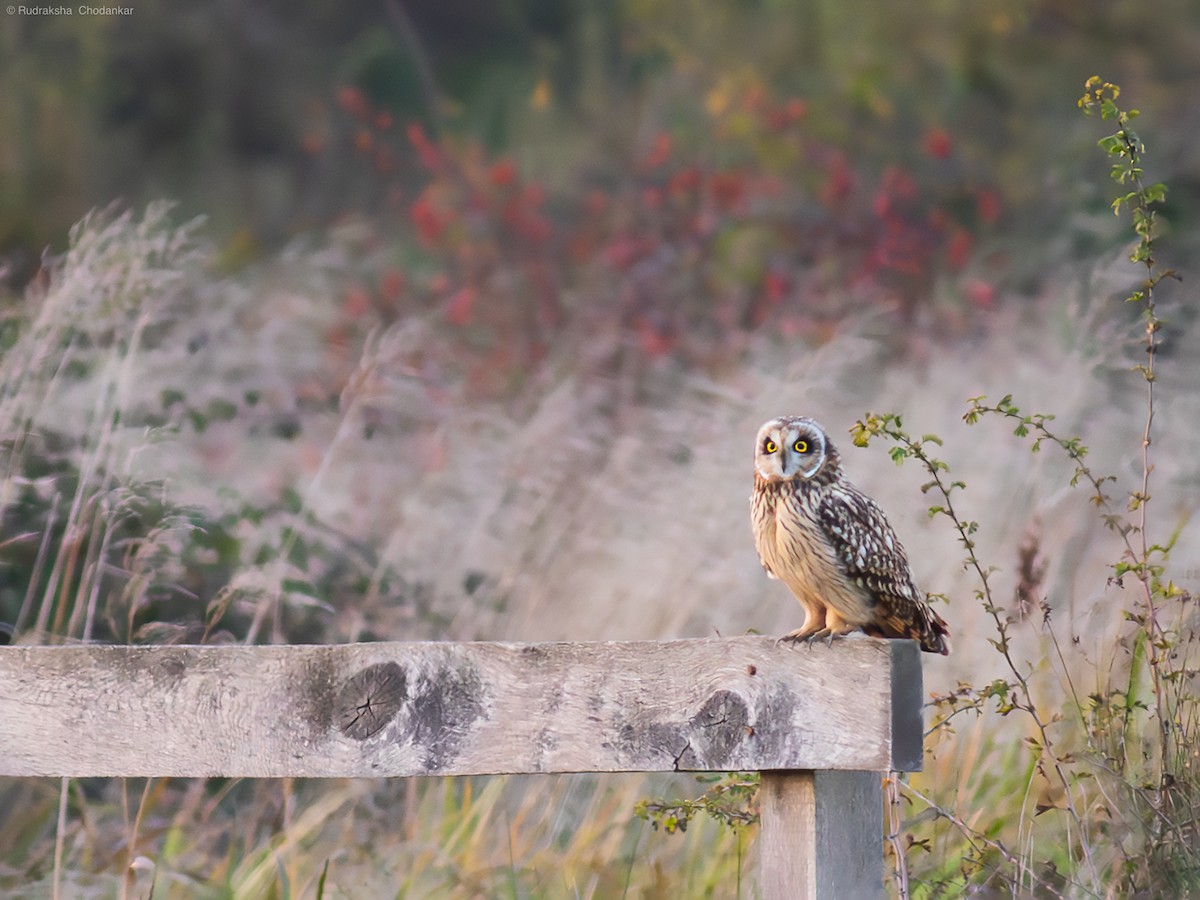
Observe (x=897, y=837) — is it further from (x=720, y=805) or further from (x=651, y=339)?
(x=651, y=339)

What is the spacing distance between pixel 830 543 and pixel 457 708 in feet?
2.24

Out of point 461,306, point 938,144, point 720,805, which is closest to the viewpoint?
point 720,805

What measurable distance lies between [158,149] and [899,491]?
247 centimetres

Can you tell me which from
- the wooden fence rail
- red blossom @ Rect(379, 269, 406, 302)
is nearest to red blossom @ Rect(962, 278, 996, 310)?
red blossom @ Rect(379, 269, 406, 302)

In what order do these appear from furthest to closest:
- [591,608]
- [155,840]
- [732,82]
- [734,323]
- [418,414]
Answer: [732,82] < [734,323] < [418,414] < [591,608] < [155,840]

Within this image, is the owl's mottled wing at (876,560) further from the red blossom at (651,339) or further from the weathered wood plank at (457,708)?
the red blossom at (651,339)

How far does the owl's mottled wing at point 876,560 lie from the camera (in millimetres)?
1910

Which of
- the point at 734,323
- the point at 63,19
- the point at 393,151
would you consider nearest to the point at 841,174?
the point at 734,323

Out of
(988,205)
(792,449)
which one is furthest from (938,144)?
(792,449)

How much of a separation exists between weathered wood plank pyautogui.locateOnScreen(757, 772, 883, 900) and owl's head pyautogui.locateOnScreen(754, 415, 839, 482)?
2.07 ft

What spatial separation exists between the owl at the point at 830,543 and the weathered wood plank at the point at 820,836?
54 centimetres

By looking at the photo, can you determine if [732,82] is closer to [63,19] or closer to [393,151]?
[393,151]

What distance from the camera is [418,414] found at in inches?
158

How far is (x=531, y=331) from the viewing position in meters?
4.30
